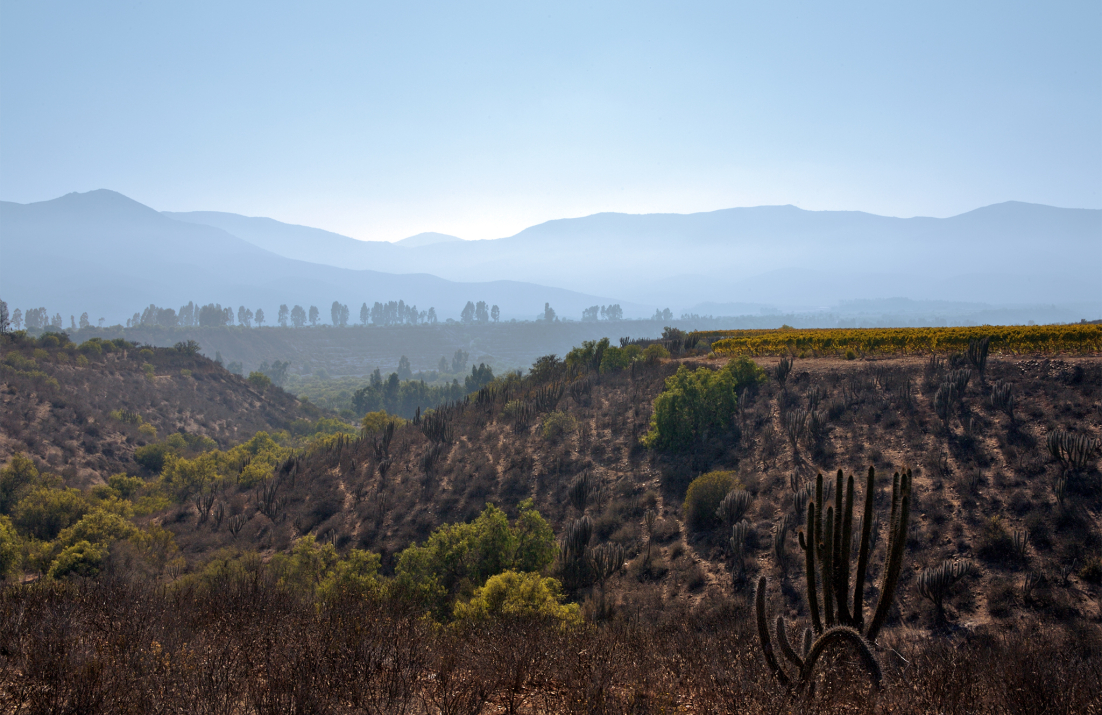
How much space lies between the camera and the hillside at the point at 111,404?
112 feet

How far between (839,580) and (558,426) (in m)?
19.3

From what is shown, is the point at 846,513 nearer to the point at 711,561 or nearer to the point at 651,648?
the point at 651,648

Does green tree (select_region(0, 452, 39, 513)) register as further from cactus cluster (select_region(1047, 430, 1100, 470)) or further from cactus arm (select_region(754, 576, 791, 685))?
cactus cluster (select_region(1047, 430, 1100, 470))

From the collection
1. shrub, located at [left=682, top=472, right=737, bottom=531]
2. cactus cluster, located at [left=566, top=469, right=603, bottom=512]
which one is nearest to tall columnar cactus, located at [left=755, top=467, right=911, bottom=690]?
shrub, located at [left=682, top=472, right=737, bottom=531]

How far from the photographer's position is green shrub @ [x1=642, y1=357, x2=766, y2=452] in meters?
22.2

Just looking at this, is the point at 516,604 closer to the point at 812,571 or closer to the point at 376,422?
the point at 812,571

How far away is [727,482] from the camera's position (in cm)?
1767

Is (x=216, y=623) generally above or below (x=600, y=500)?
above

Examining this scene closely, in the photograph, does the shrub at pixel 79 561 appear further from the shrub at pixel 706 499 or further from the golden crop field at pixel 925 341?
the golden crop field at pixel 925 341

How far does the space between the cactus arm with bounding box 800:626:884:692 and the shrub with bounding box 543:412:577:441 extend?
63.6 ft

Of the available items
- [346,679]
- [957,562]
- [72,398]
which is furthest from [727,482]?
[72,398]

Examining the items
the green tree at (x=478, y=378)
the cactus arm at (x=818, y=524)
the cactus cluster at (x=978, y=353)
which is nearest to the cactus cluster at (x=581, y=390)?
the cactus cluster at (x=978, y=353)

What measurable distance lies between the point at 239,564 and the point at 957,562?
2193 cm

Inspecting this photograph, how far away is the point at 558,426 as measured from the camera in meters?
26.1
